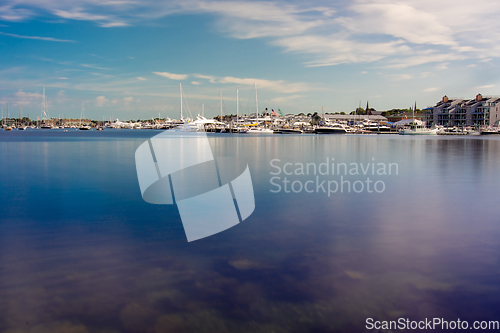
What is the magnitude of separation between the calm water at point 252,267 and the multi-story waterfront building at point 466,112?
12286 cm

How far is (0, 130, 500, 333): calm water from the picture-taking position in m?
4.49

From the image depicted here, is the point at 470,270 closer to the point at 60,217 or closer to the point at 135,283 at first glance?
the point at 135,283

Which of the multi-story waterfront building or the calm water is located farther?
the multi-story waterfront building

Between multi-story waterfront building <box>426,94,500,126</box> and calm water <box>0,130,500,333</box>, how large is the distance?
12286cm

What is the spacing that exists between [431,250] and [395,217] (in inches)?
105

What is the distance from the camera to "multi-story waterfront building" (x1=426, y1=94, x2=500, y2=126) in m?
113

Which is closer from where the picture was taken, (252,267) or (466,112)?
(252,267)

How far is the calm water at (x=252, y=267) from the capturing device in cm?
449

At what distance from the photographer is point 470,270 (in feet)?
19.1

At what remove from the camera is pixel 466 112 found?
11925 centimetres

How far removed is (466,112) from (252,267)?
13459cm

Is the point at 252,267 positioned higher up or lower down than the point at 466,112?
lower down

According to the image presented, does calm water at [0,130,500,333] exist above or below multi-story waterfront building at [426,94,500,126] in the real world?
below

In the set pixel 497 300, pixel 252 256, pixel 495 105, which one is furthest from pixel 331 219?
pixel 495 105
